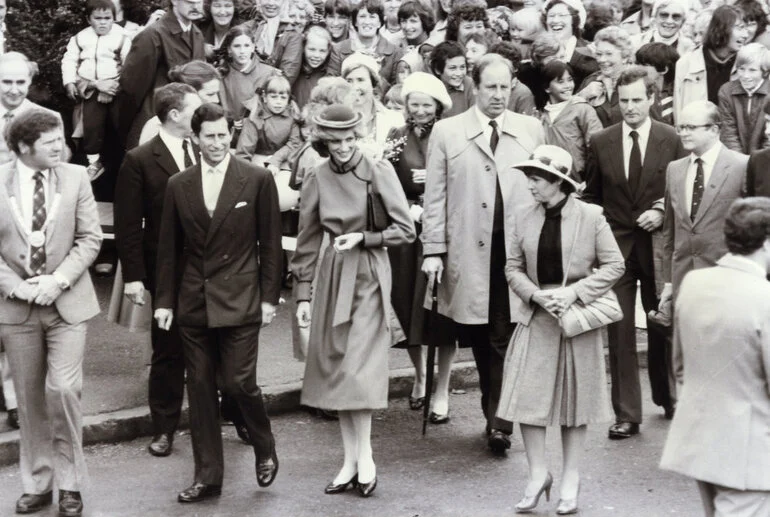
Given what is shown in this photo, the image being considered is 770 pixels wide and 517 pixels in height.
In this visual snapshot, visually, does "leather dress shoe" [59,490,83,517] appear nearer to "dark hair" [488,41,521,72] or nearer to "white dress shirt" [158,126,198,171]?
"white dress shirt" [158,126,198,171]

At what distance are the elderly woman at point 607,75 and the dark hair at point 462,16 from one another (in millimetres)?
1539

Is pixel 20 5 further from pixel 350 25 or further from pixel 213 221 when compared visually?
pixel 213 221

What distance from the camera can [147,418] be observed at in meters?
9.72

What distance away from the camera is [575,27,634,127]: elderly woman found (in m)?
11.7

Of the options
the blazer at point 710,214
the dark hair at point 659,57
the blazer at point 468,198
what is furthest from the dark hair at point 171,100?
the dark hair at point 659,57

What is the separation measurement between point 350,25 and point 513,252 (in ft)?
21.9

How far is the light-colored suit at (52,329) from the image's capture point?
320 inches

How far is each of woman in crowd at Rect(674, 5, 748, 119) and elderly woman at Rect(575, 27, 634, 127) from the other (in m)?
0.68

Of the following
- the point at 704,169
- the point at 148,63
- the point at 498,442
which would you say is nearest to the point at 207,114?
the point at 498,442

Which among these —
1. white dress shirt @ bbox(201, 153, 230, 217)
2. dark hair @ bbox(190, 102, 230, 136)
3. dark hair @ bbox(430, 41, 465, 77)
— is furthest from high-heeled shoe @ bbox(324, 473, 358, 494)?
dark hair @ bbox(430, 41, 465, 77)

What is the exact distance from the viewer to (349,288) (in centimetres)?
862

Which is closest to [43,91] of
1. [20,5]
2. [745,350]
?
[20,5]

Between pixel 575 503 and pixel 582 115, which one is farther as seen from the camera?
pixel 582 115

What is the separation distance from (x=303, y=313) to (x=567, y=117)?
3.45m
